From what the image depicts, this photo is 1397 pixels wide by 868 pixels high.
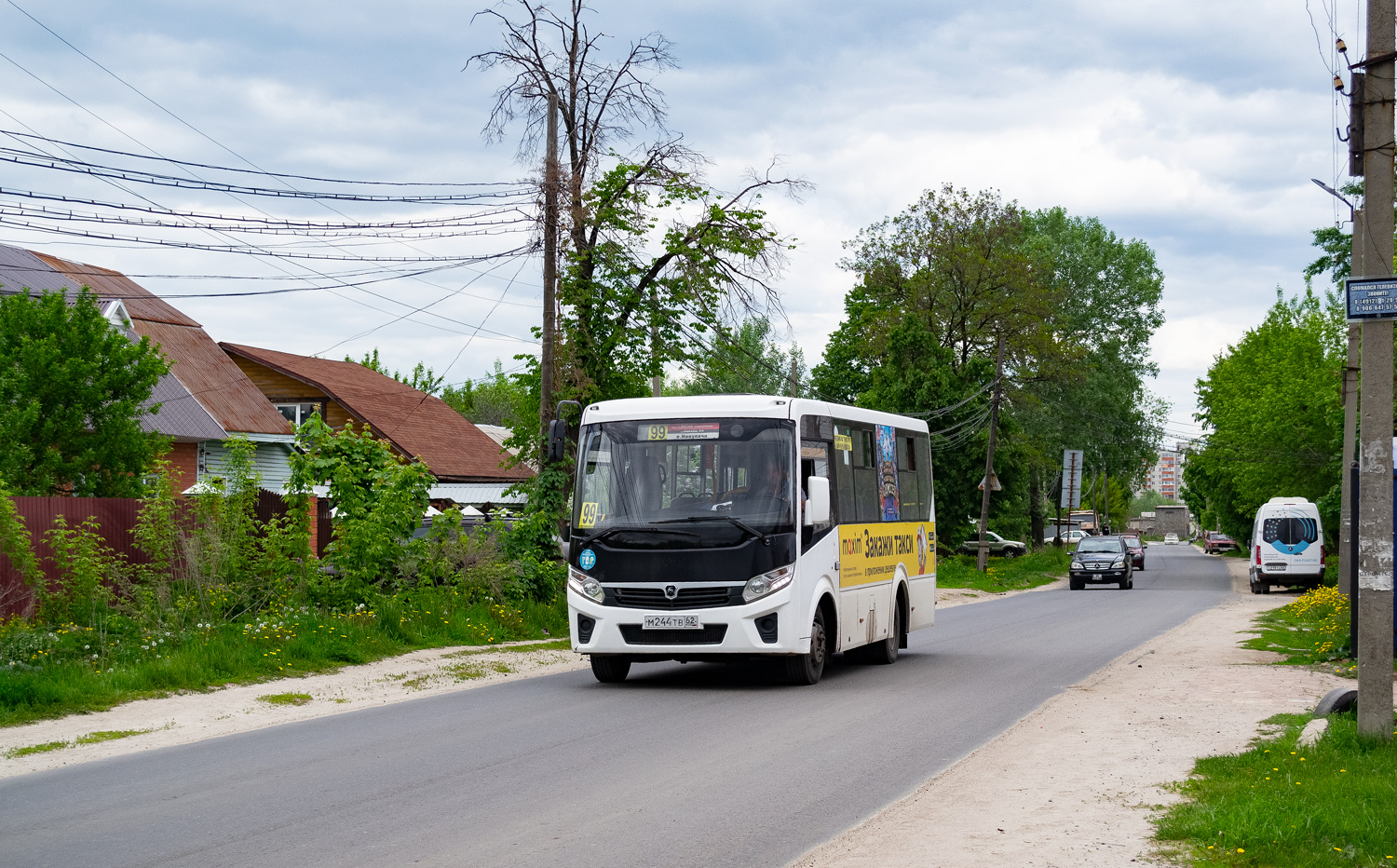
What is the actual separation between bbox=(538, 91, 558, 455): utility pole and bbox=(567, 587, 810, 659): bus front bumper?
9467 millimetres

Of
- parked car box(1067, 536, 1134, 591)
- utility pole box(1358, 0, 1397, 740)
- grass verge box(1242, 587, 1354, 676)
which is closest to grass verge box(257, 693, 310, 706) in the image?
utility pole box(1358, 0, 1397, 740)

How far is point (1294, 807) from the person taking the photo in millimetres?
6840

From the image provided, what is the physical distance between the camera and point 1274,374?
55438 mm

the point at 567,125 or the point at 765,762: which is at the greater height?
the point at 567,125

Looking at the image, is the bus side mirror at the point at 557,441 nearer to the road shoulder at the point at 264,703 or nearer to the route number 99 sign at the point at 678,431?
the route number 99 sign at the point at 678,431

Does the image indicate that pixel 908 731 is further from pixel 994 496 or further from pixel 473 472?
pixel 994 496

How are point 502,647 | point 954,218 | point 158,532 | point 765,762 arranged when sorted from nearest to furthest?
point 765,762
point 158,532
point 502,647
point 954,218

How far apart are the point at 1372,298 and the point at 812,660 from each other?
719 cm

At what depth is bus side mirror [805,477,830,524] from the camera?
1370 centimetres

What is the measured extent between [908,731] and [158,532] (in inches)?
414

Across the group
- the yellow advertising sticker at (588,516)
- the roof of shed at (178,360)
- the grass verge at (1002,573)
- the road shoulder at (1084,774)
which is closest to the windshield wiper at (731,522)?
the yellow advertising sticker at (588,516)

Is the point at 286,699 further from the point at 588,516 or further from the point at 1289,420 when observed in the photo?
the point at 1289,420

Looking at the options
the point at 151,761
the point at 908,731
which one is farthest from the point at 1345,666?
the point at 151,761

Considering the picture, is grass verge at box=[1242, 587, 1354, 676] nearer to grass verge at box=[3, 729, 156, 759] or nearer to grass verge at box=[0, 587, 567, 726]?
grass verge at box=[0, 587, 567, 726]
